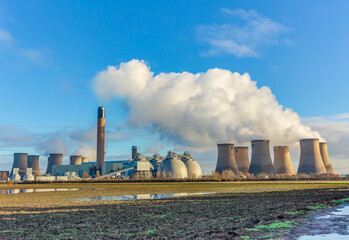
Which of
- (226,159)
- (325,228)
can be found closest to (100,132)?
(226,159)

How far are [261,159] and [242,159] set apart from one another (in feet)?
28.1

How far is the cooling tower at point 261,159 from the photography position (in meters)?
61.5

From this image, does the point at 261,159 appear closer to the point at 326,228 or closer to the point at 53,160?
the point at 326,228

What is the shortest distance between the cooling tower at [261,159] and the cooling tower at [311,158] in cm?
616

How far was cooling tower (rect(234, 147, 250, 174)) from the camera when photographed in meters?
69.6

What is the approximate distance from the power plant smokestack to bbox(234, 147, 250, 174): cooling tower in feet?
188

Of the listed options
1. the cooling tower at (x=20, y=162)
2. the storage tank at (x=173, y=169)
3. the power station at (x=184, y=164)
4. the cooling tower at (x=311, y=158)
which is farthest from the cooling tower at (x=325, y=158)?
the cooling tower at (x=20, y=162)

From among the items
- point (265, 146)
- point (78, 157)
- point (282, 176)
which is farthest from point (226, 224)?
point (78, 157)

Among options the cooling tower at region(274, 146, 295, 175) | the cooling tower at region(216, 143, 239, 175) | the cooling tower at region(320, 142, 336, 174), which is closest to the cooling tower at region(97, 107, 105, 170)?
the cooling tower at region(216, 143, 239, 175)

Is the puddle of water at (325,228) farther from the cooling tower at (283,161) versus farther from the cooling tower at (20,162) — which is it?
the cooling tower at (20,162)

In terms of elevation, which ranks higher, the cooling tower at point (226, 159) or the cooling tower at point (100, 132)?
the cooling tower at point (100, 132)

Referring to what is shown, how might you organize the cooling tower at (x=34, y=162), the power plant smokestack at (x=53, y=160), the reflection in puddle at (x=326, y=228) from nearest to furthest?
the reflection in puddle at (x=326, y=228)
the cooling tower at (x=34, y=162)
the power plant smokestack at (x=53, y=160)

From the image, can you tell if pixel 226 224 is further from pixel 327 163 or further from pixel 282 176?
pixel 327 163

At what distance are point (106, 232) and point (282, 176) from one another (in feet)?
201
